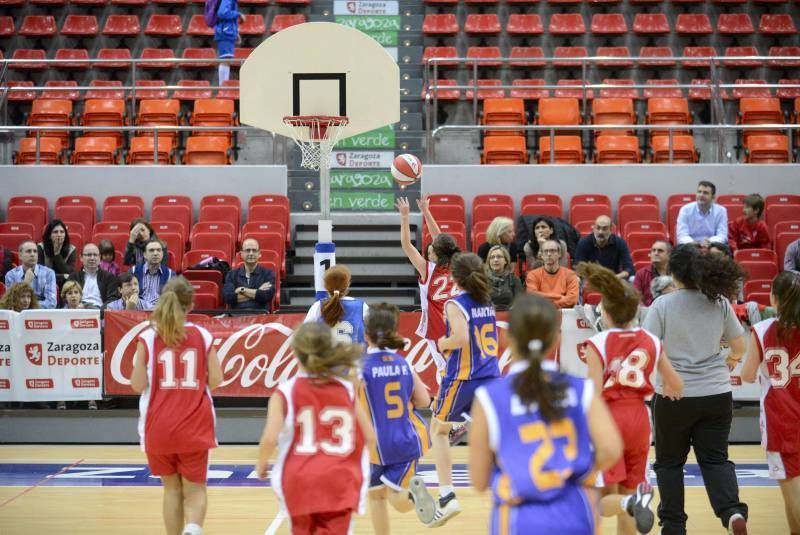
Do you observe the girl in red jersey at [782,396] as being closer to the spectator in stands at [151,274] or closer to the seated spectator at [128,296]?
the seated spectator at [128,296]

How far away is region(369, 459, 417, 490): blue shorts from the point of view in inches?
236

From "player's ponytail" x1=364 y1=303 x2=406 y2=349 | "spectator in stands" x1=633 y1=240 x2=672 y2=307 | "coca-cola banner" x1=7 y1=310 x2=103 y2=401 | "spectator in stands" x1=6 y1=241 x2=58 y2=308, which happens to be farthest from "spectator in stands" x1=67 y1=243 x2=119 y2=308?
"player's ponytail" x1=364 y1=303 x2=406 y2=349

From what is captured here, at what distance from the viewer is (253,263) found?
10.9m

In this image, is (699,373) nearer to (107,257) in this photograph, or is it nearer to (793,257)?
(793,257)

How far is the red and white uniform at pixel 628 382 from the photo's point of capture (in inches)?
217

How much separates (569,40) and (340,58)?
30.9ft

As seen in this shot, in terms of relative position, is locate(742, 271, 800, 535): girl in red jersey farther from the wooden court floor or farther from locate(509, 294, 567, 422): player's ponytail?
locate(509, 294, 567, 422): player's ponytail

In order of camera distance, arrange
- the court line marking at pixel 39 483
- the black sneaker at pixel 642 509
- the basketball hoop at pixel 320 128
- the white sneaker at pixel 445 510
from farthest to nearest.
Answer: the basketball hoop at pixel 320 128 < the court line marking at pixel 39 483 < the white sneaker at pixel 445 510 < the black sneaker at pixel 642 509

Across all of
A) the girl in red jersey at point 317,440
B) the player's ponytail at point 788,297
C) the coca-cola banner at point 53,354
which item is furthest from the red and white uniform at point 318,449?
the coca-cola banner at point 53,354

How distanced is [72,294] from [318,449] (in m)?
6.55

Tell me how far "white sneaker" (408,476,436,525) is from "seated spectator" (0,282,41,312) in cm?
548

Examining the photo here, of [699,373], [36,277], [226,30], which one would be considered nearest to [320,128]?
[36,277]

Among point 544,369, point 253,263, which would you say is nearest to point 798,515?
point 544,369

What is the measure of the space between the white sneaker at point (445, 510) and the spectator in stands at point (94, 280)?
5.43 metres
